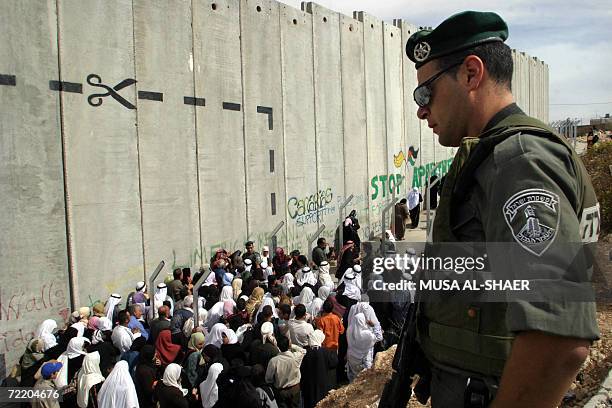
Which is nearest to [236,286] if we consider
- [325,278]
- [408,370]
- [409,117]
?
[325,278]

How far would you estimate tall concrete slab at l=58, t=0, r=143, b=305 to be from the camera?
908 centimetres

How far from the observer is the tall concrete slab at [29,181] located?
8141mm

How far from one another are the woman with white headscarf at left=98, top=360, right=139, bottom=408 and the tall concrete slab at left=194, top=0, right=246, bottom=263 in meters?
5.80

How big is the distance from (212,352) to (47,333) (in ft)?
9.62

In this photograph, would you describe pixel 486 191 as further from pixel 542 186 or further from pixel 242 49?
pixel 242 49

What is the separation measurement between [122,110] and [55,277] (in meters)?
2.94

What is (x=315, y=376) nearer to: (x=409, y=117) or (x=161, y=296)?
(x=161, y=296)

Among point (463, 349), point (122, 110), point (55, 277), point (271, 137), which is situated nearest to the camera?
point (463, 349)

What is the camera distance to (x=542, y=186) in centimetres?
112

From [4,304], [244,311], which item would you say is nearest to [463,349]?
[244,311]

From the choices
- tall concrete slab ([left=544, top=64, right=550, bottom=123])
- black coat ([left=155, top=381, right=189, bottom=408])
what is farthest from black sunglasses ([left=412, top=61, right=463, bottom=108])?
tall concrete slab ([left=544, top=64, right=550, bottom=123])

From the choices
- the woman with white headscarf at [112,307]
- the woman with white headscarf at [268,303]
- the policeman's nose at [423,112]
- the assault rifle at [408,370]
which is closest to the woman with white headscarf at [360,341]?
the woman with white headscarf at [268,303]

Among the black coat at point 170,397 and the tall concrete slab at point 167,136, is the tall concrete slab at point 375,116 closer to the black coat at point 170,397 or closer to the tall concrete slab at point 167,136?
the tall concrete slab at point 167,136

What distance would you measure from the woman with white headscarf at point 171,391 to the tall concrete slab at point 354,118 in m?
10.9
